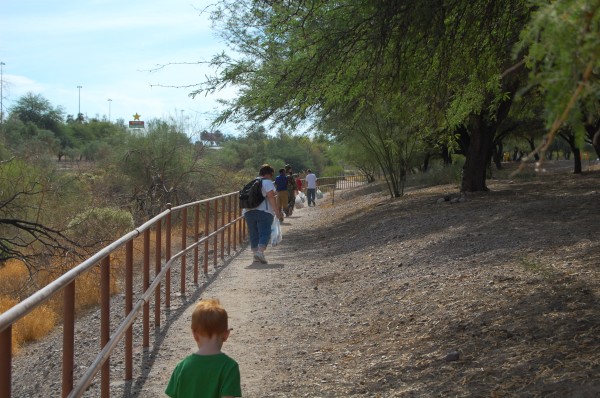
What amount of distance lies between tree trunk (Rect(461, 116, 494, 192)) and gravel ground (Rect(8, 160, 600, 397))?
8162 mm

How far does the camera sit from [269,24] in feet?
34.9

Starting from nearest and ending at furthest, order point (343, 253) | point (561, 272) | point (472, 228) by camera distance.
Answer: point (561, 272), point (472, 228), point (343, 253)

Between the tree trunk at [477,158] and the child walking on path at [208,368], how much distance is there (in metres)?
19.1

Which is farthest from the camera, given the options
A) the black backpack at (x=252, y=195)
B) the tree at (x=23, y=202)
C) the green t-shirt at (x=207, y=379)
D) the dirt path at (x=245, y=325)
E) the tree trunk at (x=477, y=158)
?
the tree trunk at (x=477, y=158)

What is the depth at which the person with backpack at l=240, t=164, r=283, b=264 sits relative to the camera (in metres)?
14.1

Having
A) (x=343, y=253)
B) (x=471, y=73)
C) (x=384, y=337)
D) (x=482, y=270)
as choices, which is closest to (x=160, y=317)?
(x=384, y=337)

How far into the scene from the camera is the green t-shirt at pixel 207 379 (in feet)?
14.4

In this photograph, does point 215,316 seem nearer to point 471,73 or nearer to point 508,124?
point 471,73

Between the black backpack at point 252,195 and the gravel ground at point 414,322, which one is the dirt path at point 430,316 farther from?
the black backpack at point 252,195

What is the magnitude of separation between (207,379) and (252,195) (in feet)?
31.8

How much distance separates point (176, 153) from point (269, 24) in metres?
18.2

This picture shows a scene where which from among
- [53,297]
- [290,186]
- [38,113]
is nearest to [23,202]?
[290,186]

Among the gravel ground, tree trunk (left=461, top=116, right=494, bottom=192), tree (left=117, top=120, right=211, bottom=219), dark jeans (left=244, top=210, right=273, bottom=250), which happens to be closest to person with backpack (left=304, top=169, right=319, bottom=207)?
tree (left=117, top=120, right=211, bottom=219)

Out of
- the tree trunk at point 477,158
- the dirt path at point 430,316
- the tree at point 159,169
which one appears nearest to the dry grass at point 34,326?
the dirt path at point 430,316
